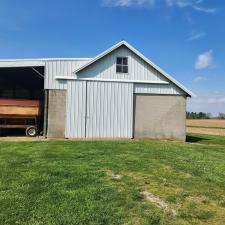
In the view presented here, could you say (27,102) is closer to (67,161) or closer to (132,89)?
(132,89)

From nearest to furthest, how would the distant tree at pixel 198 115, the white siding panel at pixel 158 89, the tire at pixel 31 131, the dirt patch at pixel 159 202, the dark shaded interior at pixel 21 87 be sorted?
the dirt patch at pixel 159 202 < the white siding panel at pixel 158 89 < the tire at pixel 31 131 < the dark shaded interior at pixel 21 87 < the distant tree at pixel 198 115

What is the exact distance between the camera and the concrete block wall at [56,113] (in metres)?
23.1

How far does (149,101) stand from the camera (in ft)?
79.8

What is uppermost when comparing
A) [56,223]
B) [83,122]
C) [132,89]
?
[132,89]

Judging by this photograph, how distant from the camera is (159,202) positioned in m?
8.24

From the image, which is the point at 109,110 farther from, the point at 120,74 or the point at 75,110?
the point at 120,74

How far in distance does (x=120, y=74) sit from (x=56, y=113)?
4.50 metres

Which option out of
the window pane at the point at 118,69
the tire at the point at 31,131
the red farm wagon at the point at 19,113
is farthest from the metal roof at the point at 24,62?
the tire at the point at 31,131

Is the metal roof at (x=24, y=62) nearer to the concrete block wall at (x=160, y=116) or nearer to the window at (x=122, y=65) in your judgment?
the window at (x=122, y=65)

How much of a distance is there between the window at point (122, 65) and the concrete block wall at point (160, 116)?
5.84 ft

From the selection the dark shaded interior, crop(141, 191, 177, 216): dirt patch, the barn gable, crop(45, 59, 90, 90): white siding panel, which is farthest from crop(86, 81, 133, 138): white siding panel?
crop(141, 191, 177, 216): dirt patch

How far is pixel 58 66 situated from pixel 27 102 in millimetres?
3115

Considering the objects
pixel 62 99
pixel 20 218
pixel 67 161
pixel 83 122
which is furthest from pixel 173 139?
pixel 20 218

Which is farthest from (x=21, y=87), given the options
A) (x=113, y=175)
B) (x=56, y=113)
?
(x=113, y=175)
